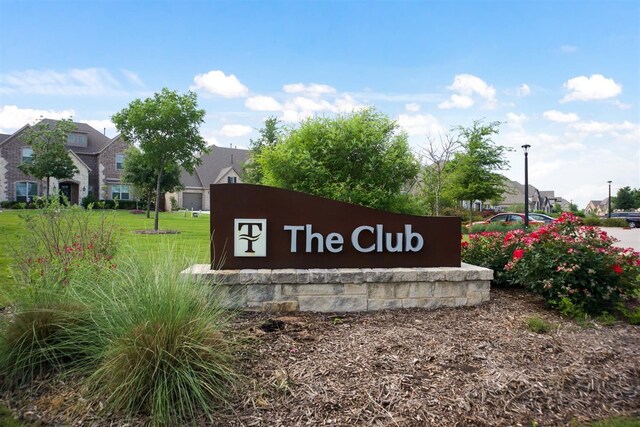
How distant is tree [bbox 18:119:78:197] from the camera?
29.0 m

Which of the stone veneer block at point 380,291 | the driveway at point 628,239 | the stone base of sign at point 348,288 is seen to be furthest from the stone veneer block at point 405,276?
the driveway at point 628,239

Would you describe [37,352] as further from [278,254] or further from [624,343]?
[624,343]

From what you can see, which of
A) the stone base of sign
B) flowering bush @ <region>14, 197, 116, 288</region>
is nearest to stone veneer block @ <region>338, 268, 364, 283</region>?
the stone base of sign

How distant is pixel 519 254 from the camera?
5.30 metres

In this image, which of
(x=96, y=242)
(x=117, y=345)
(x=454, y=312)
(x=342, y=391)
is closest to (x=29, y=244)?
(x=96, y=242)

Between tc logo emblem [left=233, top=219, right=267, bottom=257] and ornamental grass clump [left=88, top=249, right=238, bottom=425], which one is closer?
ornamental grass clump [left=88, top=249, right=238, bottom=425]

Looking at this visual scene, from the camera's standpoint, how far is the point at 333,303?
15.5 feet

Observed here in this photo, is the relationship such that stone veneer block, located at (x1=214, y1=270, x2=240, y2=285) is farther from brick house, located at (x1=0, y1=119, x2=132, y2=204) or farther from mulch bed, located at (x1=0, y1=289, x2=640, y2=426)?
brick house, located at (x1=0, y1=119, x2=132, y2=204)

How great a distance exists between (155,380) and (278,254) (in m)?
2.29

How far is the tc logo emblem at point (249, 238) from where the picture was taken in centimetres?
481

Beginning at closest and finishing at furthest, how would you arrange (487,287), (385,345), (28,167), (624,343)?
1. (385,345)
2. (624,343)
3. (487,287)
4. (28,167)

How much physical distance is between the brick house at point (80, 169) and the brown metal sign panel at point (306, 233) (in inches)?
1456

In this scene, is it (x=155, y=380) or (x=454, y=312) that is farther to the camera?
(x=454, y=312)

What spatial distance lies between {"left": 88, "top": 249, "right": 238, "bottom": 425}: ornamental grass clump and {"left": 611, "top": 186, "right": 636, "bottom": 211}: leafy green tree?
7391 cm
